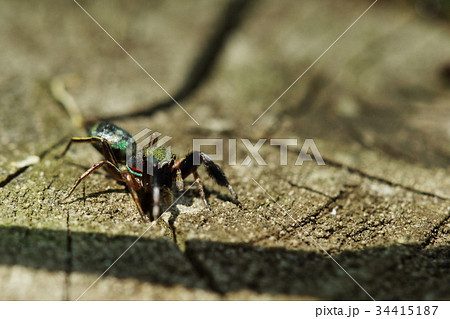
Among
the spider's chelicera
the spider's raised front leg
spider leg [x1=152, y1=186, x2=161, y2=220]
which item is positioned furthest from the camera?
the spider's raised front leg

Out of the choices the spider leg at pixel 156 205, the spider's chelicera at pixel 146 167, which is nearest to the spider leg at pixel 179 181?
the spider's chelicera at pixel 146 167

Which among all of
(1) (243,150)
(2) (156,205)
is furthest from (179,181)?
(1) (243,150)

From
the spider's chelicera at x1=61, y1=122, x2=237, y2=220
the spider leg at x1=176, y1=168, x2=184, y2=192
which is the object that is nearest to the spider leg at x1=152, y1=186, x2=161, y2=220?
the spider's chelicera at x1=61, y1=122, x2=237, y2=220

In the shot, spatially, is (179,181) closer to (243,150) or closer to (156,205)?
(156,205)

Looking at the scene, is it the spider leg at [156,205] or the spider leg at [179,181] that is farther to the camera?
the spider leg at [179,181]

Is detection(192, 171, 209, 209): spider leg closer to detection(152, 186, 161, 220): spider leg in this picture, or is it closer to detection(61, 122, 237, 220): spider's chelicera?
detection(61, 122, 237, 220): spider's chelicera

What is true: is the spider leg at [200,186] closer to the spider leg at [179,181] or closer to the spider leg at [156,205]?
the spider leg at [179,181]
